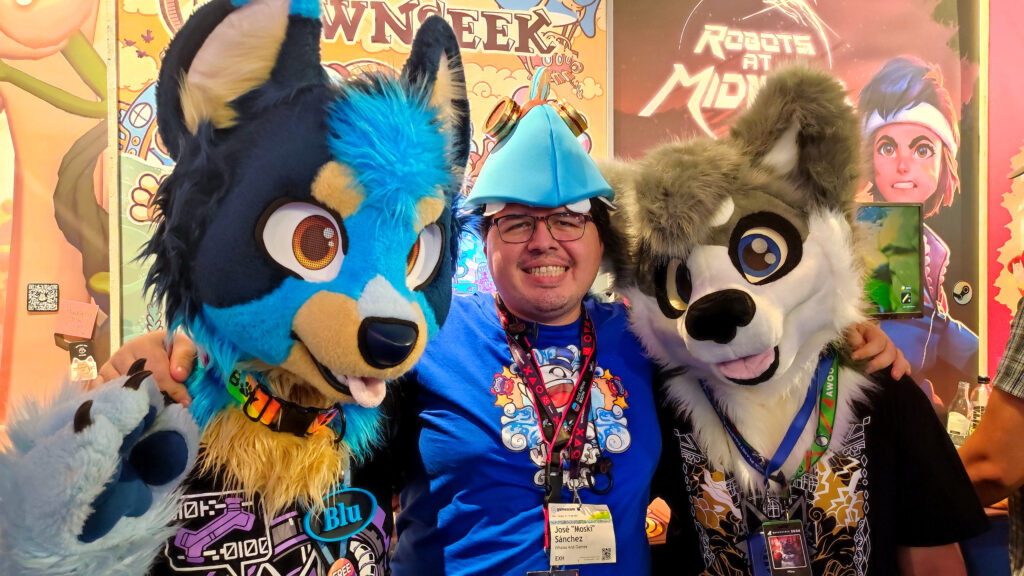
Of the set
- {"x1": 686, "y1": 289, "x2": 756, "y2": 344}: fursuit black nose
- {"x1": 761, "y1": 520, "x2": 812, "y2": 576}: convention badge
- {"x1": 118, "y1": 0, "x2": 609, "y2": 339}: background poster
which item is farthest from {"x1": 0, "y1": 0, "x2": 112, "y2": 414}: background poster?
{"x1": 761, "y1": 520, "x2": 812, "y2": 576}: convention badge

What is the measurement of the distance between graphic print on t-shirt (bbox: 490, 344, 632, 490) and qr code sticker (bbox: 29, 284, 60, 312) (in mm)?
2400

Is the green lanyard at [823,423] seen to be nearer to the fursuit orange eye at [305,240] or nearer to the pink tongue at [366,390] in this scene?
the pink tongue at [366,390]

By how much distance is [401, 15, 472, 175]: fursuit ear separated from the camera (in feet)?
3.81

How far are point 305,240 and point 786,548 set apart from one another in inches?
44.7

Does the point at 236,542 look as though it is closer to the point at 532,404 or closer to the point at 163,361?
the point at 163,361

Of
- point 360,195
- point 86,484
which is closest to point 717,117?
point 360,195

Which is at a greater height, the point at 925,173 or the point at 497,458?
the point at 925,173

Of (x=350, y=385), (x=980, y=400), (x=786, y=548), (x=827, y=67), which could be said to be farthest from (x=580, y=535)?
(x=827, y=67)

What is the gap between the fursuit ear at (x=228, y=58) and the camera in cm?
102

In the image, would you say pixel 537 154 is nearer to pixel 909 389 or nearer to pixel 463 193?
pixel 463 193

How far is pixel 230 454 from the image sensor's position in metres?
1.11

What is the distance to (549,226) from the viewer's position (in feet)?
5.36

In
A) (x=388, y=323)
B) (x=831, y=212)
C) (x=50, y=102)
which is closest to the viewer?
(x=388, y=323)

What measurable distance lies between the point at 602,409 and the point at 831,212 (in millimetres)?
648
